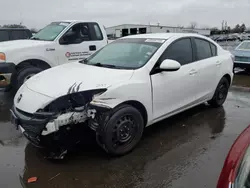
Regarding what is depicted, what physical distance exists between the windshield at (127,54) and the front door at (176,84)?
251 millimetres

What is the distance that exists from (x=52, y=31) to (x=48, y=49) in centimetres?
86

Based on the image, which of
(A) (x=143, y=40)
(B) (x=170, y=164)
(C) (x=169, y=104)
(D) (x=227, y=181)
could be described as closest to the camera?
(D) (x=227, y=181)

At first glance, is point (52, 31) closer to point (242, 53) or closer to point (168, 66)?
point (168, 66)

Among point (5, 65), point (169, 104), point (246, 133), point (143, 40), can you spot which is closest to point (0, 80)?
point (5, 65)

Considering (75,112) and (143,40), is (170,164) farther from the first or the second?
(143,40)

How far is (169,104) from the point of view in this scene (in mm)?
4078

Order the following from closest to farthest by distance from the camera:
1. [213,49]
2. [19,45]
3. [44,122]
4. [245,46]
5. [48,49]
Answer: [44,122] < [213,49] < [19,45] < [48,49] < [245,46]

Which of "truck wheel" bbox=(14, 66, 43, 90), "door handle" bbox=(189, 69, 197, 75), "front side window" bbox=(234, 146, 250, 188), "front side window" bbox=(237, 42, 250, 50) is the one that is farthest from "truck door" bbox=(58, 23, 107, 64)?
"front side window" bbox=(237, 42, 250, 50)

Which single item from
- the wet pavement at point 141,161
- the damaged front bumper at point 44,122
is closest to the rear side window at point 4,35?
the wet pavement at point 141,161

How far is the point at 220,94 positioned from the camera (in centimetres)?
547

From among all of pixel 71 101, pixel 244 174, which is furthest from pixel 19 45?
pixel 244 174

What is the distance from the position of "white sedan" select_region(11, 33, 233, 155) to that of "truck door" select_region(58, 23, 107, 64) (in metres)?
2.39

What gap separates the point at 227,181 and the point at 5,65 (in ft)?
18.8

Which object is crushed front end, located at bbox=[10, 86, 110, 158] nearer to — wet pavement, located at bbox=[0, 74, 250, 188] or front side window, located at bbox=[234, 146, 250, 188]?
wet pavement, located at bbox=[0, 74, 250, 188]
